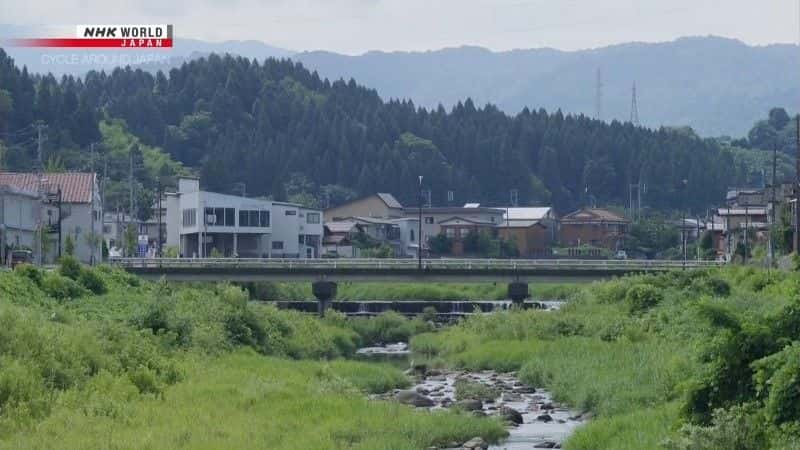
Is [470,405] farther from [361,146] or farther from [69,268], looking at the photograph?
[361,146]

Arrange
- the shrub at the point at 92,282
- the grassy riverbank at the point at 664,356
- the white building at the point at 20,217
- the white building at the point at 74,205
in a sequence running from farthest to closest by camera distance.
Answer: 1. the white building at the point at 74,205
2. the white building at the point at 20,217
3. the shrub at the point at 92,282
4. the grassy riverbank at the point at 664,356

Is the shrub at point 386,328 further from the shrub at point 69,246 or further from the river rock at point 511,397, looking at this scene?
the river rock at point 511,397

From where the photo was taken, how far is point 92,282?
50156mm

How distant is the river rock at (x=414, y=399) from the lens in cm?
3341

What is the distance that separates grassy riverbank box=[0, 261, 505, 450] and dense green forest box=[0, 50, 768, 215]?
9152 cm

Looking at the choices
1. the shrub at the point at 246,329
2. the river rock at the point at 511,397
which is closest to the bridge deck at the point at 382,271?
the shrub at the point at 246,329

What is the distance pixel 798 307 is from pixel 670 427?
289cm

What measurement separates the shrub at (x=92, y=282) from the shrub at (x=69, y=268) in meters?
0.19

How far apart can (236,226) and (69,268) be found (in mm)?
49585

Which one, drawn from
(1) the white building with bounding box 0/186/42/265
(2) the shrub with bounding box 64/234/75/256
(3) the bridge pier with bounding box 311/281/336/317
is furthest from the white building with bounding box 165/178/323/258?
(3) the bridge pier with bounding box 311/281/336/317

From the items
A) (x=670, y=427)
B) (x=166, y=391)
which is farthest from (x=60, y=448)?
(x=670, y=427)

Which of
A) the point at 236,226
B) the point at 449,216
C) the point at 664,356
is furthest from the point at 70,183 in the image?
the point at 664,356

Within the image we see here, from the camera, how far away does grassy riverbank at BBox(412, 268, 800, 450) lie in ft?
67.0

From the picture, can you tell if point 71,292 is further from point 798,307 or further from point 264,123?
point 264,123
